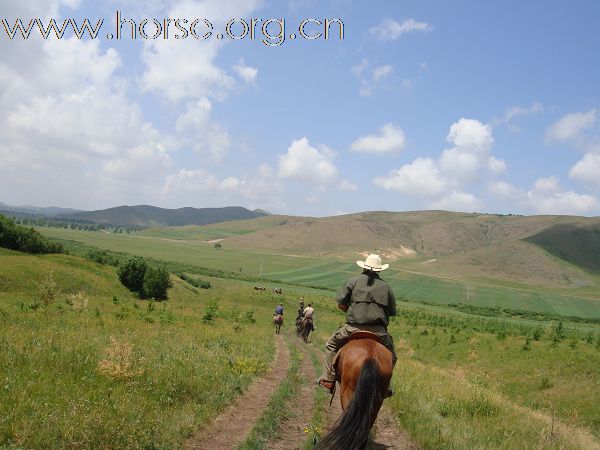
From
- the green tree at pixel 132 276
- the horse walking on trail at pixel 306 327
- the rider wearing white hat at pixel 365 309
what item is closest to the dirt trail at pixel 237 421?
the rider wearing white hat at pixel 365 309

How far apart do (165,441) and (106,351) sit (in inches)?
161

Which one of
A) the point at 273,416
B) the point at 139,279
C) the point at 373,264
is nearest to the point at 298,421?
the point at 273,416

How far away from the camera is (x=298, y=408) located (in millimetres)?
10172

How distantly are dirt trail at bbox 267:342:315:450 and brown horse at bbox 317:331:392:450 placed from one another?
1.41 metres

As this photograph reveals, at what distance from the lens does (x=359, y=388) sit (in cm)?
647

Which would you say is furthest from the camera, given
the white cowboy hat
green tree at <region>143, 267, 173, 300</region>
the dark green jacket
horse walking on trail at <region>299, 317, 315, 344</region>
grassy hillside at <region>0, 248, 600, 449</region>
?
green tree at <region>143, 267, 173, 300</region>

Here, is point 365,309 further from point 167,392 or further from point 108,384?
point 108,384

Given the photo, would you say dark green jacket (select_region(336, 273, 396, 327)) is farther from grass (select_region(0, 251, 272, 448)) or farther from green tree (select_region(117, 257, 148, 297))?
green tree (select_region(117, 257, 148, 297))

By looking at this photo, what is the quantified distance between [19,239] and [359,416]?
43.7 meters

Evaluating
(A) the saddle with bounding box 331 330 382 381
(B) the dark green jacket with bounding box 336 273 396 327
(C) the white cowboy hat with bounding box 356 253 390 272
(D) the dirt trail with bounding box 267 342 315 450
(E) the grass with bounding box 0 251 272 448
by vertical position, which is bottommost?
(D) the dirt trail with bounding box 267 342 315 450

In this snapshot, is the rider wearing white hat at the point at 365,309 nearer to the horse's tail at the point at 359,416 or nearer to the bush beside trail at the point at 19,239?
the horse's tail at the point at 359,416

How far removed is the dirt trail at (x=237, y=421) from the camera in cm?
732

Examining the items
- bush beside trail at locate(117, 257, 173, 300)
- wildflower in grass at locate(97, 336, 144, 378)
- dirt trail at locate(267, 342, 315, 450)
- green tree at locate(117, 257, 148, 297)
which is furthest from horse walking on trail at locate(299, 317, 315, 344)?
green tree at locate(117, 257, 148, 297)

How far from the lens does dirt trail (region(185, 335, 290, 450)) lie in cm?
732
